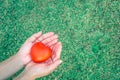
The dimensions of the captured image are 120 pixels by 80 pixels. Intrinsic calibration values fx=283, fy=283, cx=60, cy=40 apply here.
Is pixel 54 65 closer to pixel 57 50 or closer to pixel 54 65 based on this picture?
pixel 54 65

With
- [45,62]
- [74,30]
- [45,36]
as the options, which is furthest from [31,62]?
[74,30]

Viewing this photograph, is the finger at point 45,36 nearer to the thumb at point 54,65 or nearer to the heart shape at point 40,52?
the heart shape at point 40,52

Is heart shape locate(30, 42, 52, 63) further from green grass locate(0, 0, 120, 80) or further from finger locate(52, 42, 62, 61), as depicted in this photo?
green grass locate(0, 0, 120, 80)

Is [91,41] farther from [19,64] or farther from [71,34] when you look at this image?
[19,64]

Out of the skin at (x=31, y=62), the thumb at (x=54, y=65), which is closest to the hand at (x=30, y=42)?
the skin at (x=31, y=62)

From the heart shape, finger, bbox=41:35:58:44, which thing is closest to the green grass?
finger, bbox=41:35:58:44

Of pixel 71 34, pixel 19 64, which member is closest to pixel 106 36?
pixel 71 34

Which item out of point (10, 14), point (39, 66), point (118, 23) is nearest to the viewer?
point (39, 66)
